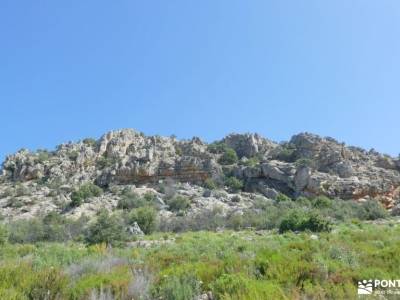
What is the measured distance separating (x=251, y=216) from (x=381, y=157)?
95.8 feet

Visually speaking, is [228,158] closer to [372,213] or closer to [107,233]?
[372,213]

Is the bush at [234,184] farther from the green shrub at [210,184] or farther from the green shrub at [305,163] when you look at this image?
the green shrub at [305,163]

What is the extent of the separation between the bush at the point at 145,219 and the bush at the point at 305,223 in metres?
10.1

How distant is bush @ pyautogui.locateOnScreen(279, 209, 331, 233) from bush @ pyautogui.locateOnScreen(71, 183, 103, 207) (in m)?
24.6

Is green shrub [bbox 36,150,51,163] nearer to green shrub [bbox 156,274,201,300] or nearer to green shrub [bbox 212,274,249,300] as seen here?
green shrub [bbox 156,274,201,300]

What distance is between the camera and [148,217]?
2678 centimetres

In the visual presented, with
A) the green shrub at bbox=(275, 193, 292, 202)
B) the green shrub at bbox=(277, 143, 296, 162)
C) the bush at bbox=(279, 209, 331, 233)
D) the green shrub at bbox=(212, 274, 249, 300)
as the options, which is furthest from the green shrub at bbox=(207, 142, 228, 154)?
the green shrub at bbox=(212, 274, 249, 300)

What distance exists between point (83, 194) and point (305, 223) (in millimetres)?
27688

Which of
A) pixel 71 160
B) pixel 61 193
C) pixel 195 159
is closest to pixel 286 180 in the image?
pixel 195 159

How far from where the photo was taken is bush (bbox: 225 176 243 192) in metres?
44.7

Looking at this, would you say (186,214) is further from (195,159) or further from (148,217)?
(195,159)

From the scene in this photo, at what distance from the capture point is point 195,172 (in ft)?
160

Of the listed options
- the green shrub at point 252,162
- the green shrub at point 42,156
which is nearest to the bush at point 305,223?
the green shrub at point 252,162

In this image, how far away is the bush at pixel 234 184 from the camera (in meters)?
44.7
